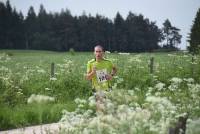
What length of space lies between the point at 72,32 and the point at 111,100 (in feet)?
378

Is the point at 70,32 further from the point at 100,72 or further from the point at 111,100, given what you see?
the point at 111,100

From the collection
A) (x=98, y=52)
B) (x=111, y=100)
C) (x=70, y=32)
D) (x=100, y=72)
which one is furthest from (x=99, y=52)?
(x=70, y=32)

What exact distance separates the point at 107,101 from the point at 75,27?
386 feet

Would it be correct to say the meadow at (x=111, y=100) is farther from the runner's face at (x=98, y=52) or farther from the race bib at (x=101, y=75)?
the runner's face at (x=98, y=52)

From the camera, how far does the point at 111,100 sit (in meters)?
7.56

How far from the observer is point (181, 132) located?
6121 millimetres

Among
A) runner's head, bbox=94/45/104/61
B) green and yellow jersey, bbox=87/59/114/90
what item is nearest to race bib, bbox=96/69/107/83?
green and yellow jersey, bbox=87/59/114/90

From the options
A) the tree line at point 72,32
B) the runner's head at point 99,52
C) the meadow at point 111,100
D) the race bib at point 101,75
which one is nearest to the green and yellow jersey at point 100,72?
the race bib at point 101,75

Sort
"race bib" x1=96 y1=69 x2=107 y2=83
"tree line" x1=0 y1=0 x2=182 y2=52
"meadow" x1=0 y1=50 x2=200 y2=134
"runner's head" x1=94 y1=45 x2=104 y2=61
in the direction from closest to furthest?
"meadow" x1=0 y1=50 x2=200 y2=134 → "runner's head" x1=94 y1=45 x2=104 y2=61 → "race bib" x1=96 y1=69 x2=107 y2=83 → "tree line" x1=0 y1=0 x2=182 y2=52

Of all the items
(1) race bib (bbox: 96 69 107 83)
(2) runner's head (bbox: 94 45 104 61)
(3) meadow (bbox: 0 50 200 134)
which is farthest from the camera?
(1) race bib (bbox: 96 69 107 83)

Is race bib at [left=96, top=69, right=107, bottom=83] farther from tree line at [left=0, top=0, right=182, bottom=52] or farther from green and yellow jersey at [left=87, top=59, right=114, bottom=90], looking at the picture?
tree line at [left=0, top=0, right=182, bottom=52]

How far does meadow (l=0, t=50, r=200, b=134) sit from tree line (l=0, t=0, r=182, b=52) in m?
86.6

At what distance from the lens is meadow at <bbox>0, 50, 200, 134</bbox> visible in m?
6.46

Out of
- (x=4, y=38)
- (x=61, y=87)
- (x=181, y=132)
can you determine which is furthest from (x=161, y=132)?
(x=4, y=38)
